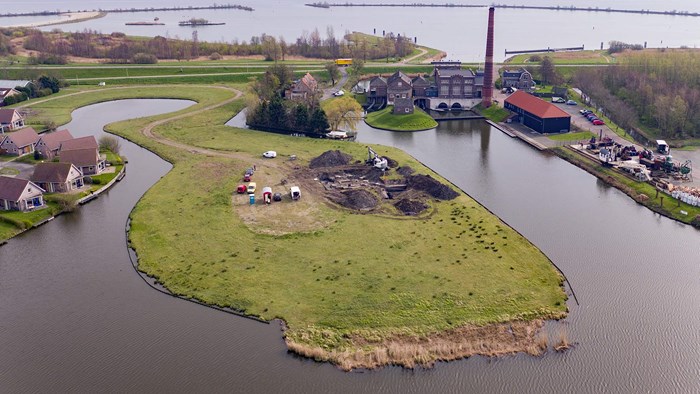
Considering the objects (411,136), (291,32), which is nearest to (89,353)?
(411,136)

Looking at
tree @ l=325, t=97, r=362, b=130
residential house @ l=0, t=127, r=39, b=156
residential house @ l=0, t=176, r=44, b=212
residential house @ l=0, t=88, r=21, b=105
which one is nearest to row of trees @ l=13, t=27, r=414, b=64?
residential house @ l=0, t=88, r=21, b=105

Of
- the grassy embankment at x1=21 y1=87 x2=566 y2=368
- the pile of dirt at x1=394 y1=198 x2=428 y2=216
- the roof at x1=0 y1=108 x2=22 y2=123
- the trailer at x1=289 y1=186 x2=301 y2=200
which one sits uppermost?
the roof at x1=0 y1=108 x2=22 y2=123

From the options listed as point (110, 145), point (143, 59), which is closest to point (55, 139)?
point (110, 145)

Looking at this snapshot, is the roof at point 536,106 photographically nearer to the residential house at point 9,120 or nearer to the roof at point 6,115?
Result: the residential house at point 9,120

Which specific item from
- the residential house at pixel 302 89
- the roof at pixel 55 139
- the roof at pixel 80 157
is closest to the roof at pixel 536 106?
the residential house at pixel 302 89

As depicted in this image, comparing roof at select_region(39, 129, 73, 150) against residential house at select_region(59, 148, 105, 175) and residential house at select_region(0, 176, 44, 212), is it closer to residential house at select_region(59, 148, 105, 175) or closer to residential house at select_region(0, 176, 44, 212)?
residential house at select_region(59, 148, 105, 175)

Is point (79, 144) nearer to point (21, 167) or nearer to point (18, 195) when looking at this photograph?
point (21, 167)
